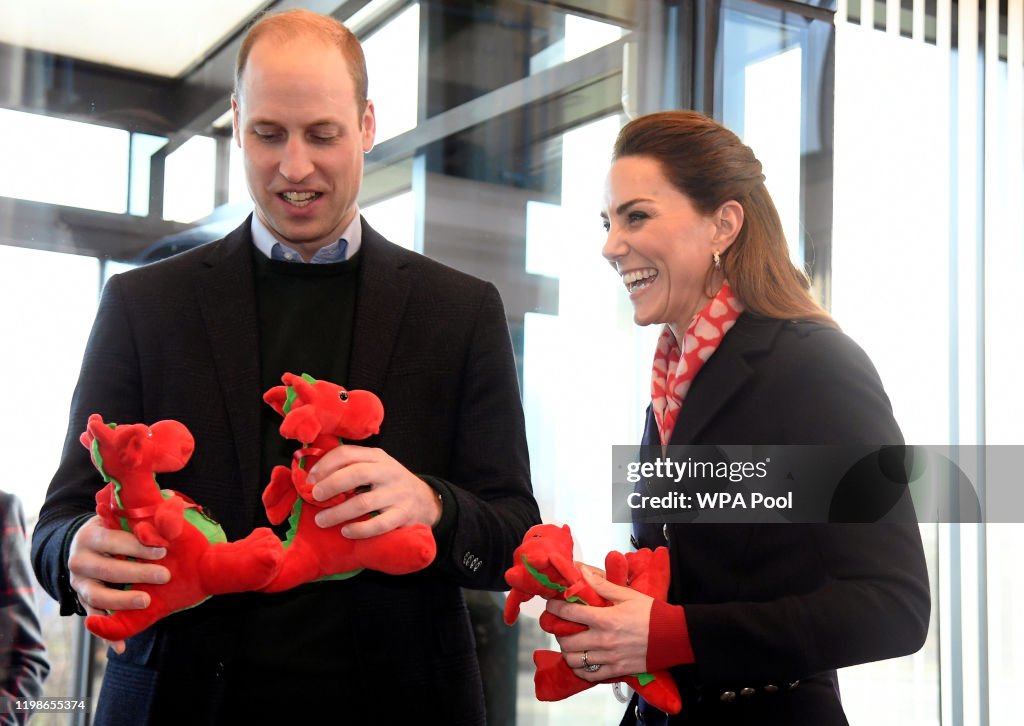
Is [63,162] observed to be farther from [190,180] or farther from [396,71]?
[396,71]

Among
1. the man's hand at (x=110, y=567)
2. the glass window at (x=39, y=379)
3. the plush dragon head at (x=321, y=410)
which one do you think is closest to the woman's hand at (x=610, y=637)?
the plush dragon head at (x=321, y=410)

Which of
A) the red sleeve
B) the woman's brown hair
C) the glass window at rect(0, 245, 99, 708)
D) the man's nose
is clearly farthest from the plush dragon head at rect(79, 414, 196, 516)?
the glass window at rect(0, 245, 99, 708)

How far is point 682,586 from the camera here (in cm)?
149

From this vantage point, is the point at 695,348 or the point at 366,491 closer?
the point at 366,491

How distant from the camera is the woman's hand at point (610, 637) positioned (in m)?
1.35

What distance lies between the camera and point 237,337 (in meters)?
1.47

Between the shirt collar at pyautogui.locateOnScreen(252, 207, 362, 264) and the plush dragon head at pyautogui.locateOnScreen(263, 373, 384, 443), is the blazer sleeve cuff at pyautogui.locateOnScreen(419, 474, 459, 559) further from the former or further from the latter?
the shirt collar at pyautogui.locateOnScreen(252, 207, 362, 264)

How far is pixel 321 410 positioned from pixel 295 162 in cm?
41

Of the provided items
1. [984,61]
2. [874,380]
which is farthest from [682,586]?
[984,61]

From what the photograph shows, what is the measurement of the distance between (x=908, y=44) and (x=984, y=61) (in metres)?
0.29

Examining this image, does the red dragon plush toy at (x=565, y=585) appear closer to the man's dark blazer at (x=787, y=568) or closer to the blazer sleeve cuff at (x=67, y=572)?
the man's dark blazer at (x=787, y=568)

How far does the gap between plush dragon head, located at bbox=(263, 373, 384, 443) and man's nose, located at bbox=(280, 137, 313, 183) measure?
346mm

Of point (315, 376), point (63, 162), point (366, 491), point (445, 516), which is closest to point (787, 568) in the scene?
point (445, 516)

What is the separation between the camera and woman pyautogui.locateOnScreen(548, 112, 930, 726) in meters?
1.32
